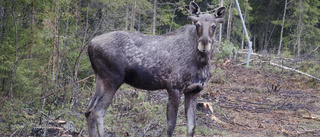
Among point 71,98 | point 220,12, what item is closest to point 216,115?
point 71,98

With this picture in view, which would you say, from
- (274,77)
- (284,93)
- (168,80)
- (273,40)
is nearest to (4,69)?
(168,80)

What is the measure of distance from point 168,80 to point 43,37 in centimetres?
464

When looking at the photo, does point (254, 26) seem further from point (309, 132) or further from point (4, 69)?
point (4, 69)

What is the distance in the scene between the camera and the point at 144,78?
5137 millimetres

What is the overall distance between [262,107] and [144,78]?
5.75 metres

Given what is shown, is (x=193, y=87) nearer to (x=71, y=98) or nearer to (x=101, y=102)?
(x=101, y=102)

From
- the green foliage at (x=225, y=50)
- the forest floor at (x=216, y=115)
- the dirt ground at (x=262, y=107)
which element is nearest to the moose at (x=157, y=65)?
the forest floor at (x=216, y=115)

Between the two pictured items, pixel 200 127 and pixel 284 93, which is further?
pixel 284 93

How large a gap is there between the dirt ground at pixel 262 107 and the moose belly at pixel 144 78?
2567 millimetres

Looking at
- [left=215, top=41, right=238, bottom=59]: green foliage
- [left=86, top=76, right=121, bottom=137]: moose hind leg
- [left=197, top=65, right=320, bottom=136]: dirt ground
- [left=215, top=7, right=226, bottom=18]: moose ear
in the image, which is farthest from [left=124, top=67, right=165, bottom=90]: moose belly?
[left=215, top=41, right=238, bottom=59]: green foliage

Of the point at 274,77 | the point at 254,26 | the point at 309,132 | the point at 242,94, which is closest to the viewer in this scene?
the point at 309,132

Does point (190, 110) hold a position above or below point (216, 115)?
above

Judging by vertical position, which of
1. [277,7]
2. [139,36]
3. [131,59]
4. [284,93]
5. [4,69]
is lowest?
[284,93]

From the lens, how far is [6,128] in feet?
20.0
